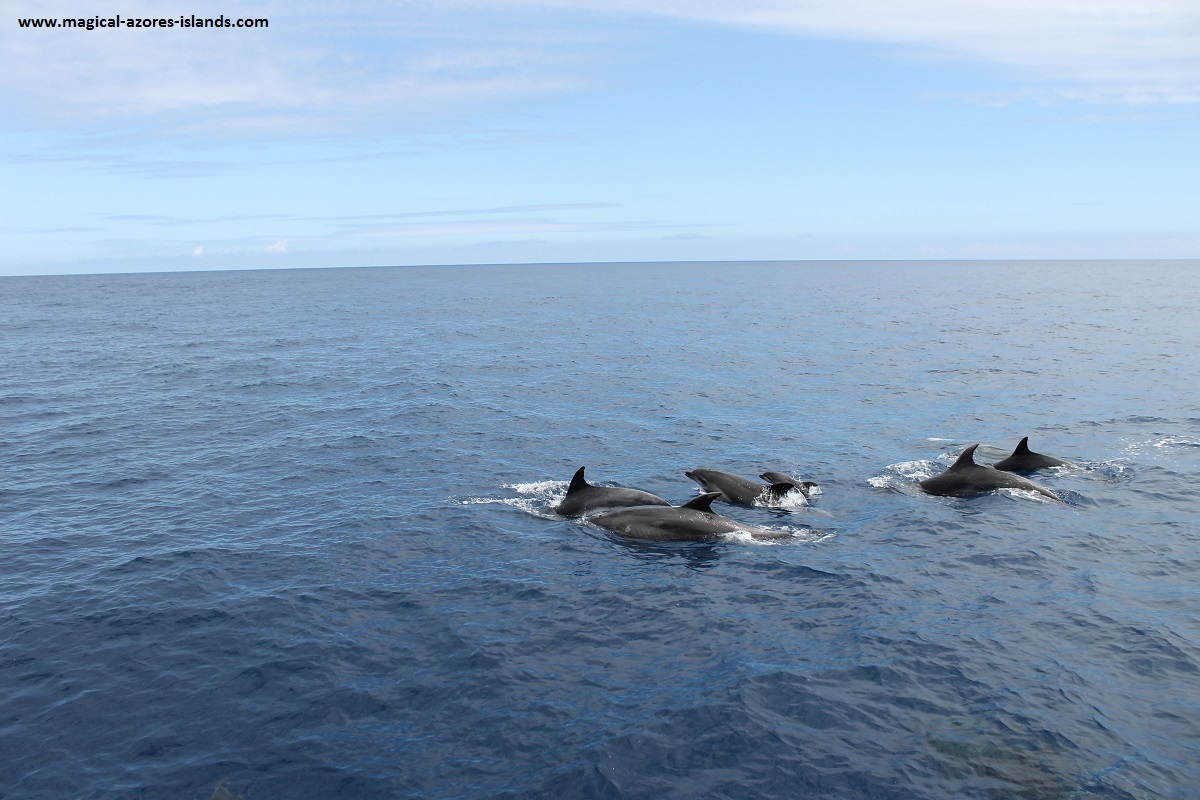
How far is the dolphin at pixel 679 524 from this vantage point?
73.6 ft

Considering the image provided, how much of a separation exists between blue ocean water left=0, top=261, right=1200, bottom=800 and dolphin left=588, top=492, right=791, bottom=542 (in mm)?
495

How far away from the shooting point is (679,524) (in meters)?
22.5

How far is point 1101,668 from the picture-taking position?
15641 mm

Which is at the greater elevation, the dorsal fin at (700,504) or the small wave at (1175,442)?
the dorsal fin at (700,504)

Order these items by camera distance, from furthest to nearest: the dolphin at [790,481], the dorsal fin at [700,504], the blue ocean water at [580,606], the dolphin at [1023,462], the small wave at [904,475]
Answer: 1. the dolphin at [1023,462]
2. the small wave at [904,475]
3. the dolphin at [790,481]
4. the dorsal fin at [700,504]
5. the blue ocean water at [580,606]

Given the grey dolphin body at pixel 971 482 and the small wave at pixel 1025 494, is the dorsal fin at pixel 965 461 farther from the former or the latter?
the small wave at pixel 1025 494

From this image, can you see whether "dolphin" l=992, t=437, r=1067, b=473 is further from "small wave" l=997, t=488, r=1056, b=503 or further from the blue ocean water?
"small wave" l=997, t=488, r=1056, b=503

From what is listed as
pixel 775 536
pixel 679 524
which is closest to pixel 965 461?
pixel 775 536

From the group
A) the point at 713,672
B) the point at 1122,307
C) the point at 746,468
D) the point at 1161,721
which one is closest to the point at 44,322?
the point at 746,468

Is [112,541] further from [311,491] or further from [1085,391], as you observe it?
[1085,391]

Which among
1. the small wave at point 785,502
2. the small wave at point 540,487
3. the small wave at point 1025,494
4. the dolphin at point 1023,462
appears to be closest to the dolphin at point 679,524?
the small wave at point 785,502

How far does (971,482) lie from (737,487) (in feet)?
26.3

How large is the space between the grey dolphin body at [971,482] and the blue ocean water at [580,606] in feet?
2.09

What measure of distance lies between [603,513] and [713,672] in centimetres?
887
